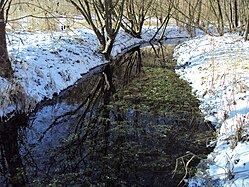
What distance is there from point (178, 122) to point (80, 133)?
2.26 m

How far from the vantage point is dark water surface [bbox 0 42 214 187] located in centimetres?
470

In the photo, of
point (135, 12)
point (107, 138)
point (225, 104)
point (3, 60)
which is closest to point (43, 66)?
point (3, 60)

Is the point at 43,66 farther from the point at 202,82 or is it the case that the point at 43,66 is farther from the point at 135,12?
the point at 135,12

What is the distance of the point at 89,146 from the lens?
5648 mm

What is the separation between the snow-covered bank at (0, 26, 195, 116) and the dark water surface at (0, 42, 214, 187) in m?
0.40

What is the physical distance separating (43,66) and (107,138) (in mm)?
4457

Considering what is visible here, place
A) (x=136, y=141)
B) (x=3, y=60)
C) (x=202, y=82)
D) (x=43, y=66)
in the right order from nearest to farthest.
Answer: (x=136, y=141) → (x=3, y=60) → (x=202, y=82) → (x=43, y=66)

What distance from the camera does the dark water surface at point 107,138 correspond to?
15.4 feet

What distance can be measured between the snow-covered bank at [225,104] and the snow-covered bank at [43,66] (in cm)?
405

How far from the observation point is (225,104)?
6.87 meters

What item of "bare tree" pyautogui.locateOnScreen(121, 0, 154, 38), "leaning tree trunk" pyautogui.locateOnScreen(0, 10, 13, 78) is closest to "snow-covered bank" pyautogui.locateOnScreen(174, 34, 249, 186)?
"leaning tree trunk" pyautogui.locateOnScreen(0, 10, 13, 78)

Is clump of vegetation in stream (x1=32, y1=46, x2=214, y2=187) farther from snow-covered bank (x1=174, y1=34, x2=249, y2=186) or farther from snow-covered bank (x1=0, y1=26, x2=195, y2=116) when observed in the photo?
snow-covered bank (x1=0, y1=26, x2=195, y2=116)

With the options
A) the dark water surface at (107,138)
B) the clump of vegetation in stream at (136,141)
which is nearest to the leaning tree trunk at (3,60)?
the dark water surface at (107,138)

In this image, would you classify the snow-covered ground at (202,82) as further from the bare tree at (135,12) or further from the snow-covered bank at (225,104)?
the bare tree at (135,12)
